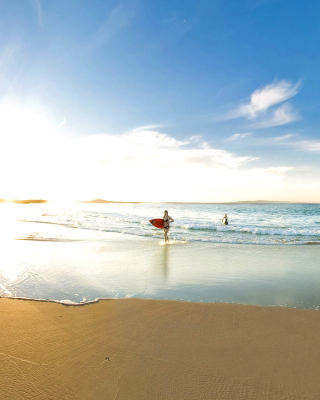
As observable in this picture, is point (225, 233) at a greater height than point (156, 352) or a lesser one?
lesser

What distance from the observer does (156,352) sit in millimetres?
3732

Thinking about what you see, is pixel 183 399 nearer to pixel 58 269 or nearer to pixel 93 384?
pixel 93 384

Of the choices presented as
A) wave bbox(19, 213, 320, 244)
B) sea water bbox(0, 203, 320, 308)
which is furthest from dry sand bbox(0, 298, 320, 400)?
A: wave bbox(19, 213, 320, 244)

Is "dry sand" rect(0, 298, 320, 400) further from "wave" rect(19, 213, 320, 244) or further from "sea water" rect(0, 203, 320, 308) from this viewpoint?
"wave" rect(19, 213, 320, 244)

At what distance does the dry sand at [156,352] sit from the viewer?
307 centimetres

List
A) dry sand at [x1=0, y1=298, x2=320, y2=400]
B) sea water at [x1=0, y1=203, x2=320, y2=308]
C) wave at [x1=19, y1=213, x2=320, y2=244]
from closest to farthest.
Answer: dry sand at [x1=0, y1=298, x2=320, y2=400] < sea water at [x1=0, y1=203, x2=320, y2=308] < wave at [x1=19, y1=213, x2=320, y2=244]

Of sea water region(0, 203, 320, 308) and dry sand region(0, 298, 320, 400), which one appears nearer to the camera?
dry sand region(0, 298, 320, 400)

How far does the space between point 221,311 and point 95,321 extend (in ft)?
8.19

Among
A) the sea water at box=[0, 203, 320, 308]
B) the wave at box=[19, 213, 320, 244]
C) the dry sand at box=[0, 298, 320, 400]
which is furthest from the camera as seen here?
the wave at box=[19, 213, 320, 244]

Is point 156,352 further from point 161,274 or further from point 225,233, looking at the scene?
point 225,233

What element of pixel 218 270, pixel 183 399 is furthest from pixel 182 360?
pixel 218 270

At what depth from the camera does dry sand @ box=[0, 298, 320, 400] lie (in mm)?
3074

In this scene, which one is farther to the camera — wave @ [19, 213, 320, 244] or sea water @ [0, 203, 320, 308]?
wave @ [19, 213, 320, 244]

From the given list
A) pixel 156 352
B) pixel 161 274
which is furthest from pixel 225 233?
pixel 156 352
